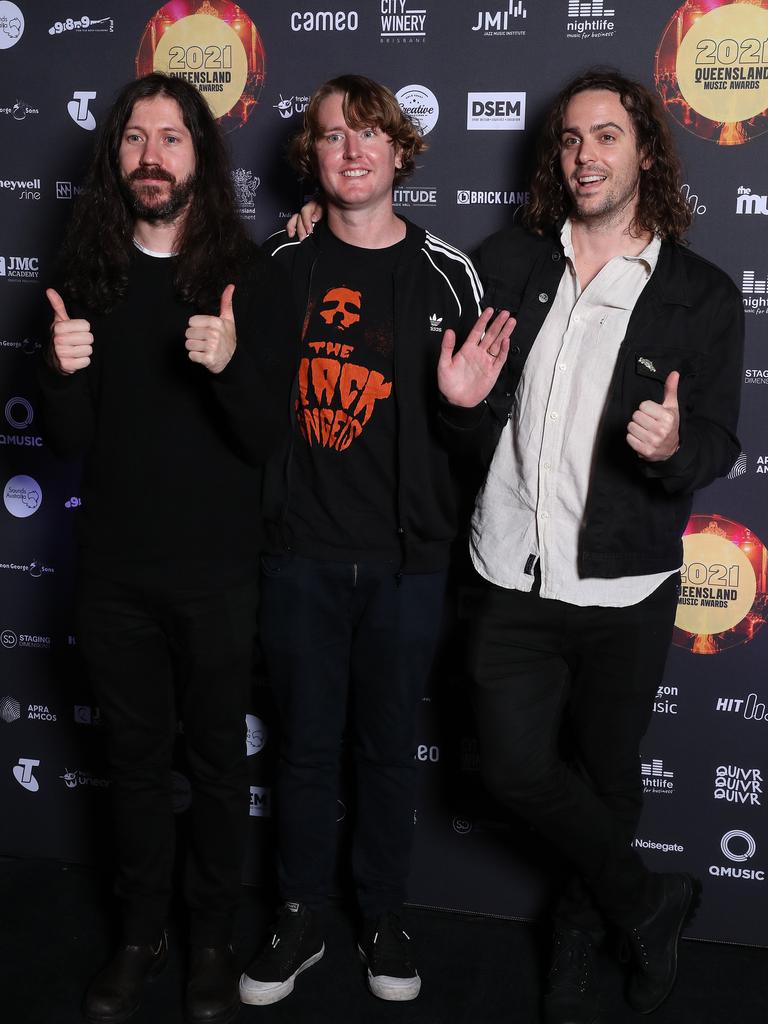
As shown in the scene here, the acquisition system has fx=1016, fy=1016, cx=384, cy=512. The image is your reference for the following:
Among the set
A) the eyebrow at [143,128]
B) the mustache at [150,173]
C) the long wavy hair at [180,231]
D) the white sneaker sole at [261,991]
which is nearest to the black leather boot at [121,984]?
the white sneaker sole at [261,991]

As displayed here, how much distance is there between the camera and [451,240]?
8.09ft

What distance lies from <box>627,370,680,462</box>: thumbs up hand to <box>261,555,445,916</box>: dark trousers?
60cm

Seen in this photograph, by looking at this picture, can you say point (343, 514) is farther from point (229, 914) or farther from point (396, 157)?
point (229, 914)

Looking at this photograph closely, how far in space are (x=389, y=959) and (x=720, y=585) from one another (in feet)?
3.91

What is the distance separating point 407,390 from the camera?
215 cm

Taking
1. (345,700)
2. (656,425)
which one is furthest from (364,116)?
(345,700)

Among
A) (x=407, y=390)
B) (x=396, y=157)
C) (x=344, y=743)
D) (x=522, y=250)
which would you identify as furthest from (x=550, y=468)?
(x=344, y=743)

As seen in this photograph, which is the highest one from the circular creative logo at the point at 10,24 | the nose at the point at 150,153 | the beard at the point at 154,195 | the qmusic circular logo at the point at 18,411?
the circular creative logo at the point at 10,24

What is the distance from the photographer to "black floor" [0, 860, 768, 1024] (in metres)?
2.29

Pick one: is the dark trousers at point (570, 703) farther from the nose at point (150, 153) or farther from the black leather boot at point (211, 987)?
the nose at point (150, 153)

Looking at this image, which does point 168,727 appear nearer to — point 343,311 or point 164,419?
point 164,419

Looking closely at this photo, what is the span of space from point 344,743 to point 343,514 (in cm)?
82

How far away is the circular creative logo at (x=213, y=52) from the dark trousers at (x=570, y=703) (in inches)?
53.8

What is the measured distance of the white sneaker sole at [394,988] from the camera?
7.64 ft
